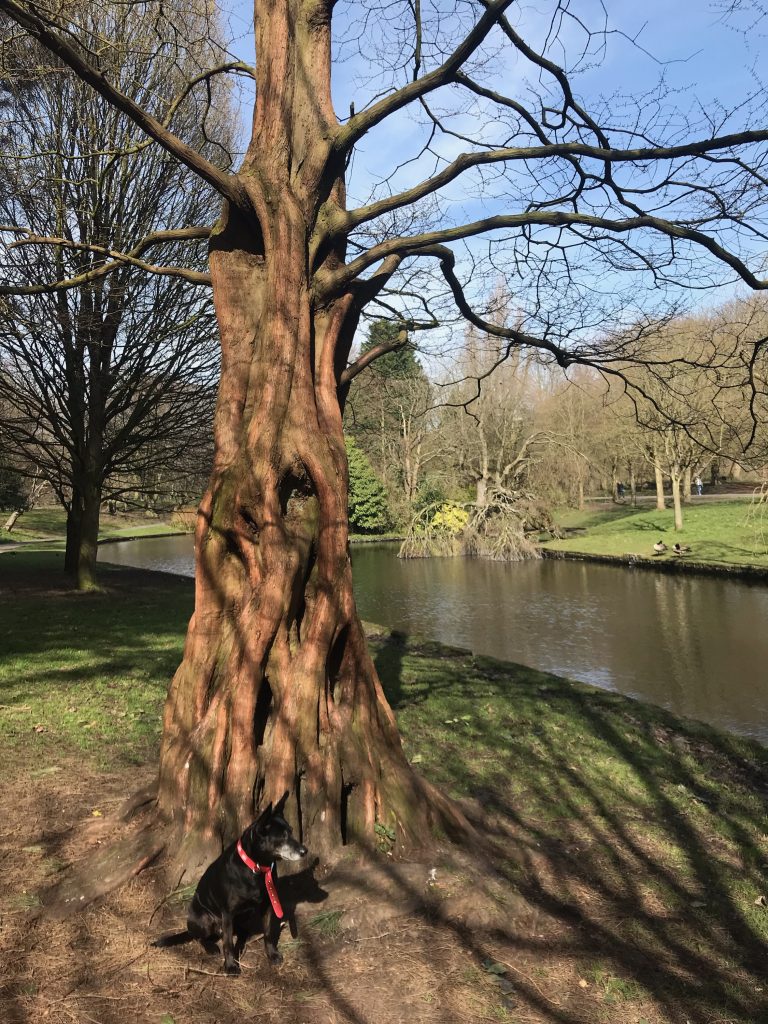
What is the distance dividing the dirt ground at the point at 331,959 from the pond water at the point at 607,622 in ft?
22.7

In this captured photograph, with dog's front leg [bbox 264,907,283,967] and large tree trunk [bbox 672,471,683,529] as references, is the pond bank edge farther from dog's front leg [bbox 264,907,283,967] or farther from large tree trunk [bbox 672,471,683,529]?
dog's front leg [bbox 264,907,283,967]

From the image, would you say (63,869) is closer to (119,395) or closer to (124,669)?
(124,669)

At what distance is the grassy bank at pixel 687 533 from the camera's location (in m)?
25.2

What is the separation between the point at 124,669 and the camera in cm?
855

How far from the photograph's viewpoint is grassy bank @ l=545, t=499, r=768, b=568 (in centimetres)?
2516

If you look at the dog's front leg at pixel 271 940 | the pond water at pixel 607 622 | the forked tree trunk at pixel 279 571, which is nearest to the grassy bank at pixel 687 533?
the pond water at pixel 607 622

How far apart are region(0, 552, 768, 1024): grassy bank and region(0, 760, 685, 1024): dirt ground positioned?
0.06 feet

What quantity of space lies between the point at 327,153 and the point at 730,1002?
494cm

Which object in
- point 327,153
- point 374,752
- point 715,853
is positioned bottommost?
point 715,853

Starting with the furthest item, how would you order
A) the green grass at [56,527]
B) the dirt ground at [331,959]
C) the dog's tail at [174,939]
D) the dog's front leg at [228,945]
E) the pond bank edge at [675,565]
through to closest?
the green grass at [56,527] → the pond bank edge at [675,565] → the dog's tail at [174,939] → the dog's front leg at [228,945] → the dirt ground at [331,959]

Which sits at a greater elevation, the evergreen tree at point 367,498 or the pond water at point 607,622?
the evergreen tree at point 367,498

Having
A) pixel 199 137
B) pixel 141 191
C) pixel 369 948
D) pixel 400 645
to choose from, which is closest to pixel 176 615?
pixel 400 645

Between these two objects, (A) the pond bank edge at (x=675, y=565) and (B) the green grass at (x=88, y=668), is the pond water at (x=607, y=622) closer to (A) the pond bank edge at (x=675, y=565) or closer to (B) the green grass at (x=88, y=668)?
(A) the pond bank edge at (x=675, y=565)

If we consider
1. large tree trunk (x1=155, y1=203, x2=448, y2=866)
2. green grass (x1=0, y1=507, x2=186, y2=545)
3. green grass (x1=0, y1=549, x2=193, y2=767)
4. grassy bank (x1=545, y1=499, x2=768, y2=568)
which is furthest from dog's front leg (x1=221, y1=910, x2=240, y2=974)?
green grass (x1=0, y1=507, x2=186, y2=545)
